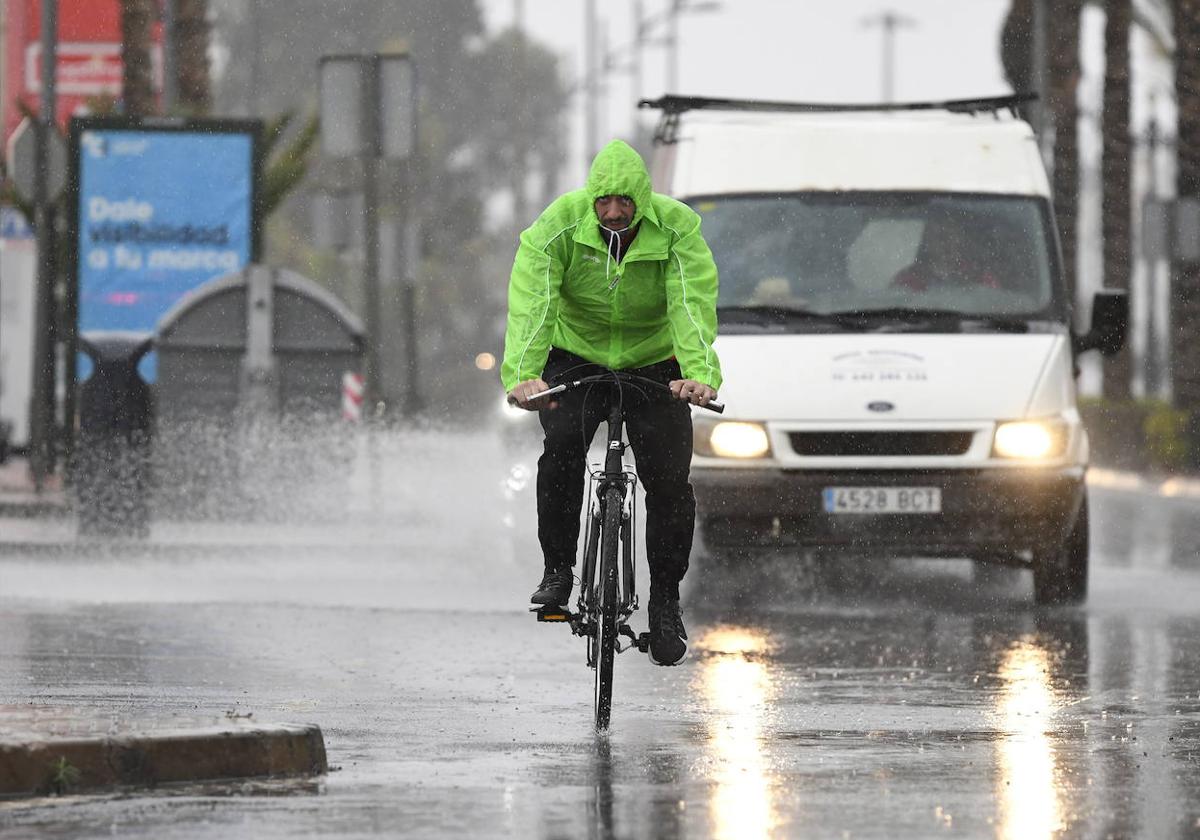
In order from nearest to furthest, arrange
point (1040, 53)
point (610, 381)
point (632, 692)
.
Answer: point (610, 381) < point (632, 692) < point (1040, 53)

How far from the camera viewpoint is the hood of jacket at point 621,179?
842 centimetres

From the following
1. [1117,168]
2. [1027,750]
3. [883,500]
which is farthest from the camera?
[1117,168]

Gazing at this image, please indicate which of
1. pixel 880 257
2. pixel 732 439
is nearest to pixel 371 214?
pixel 880 257

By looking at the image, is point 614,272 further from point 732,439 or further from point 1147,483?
point 1147,483

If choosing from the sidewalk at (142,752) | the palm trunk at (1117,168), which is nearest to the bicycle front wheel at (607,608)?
the sidewalk at (142,752)

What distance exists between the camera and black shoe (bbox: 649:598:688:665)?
8.82m

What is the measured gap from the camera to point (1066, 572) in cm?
1367

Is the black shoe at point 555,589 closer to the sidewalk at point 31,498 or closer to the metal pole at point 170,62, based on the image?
the sidewalk at point 31,498

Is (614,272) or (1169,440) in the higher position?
(614,272)

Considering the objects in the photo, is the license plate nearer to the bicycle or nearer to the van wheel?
the van wheel

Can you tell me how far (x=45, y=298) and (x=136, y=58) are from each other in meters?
6.41

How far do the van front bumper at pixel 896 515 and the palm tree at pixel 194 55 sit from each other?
1900 cm

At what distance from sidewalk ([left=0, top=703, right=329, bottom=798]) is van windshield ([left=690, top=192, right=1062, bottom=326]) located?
6.76 metres

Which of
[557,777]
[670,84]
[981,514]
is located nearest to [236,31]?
[670,84]
